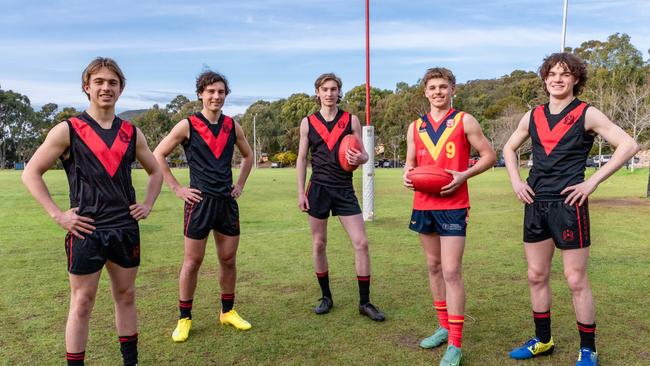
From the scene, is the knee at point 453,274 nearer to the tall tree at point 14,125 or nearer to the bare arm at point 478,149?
the bare arm at point 478,149

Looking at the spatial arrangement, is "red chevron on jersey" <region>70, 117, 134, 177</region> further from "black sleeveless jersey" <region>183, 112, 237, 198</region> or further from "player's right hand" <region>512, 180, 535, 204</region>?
"player's right hand" <region>512, 180, 535, 204</region>

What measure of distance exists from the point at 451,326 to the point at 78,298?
8.62 ft

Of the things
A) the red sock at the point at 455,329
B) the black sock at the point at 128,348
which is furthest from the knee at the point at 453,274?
the black sock at the point at 128,348

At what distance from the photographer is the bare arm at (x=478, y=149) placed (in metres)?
3.91

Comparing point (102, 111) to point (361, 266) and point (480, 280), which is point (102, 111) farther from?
point (480, 280)

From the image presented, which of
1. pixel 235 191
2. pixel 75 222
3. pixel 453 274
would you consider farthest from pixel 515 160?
pixel 75 222

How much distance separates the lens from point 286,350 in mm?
4105

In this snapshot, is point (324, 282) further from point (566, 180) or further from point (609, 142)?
point (609, 142)

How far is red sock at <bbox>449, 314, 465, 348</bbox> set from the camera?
3.85 metres

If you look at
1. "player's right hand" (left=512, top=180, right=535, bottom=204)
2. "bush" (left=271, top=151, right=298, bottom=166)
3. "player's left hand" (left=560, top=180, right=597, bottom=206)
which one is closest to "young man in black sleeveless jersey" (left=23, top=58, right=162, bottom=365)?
"player's right hand" (left=512, top=180, right=535, bottom=204)

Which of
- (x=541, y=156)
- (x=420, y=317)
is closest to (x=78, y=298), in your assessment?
(x=420, y=317)

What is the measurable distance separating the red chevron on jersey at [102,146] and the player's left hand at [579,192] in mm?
3064

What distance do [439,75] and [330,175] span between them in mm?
1561

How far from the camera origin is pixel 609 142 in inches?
140
